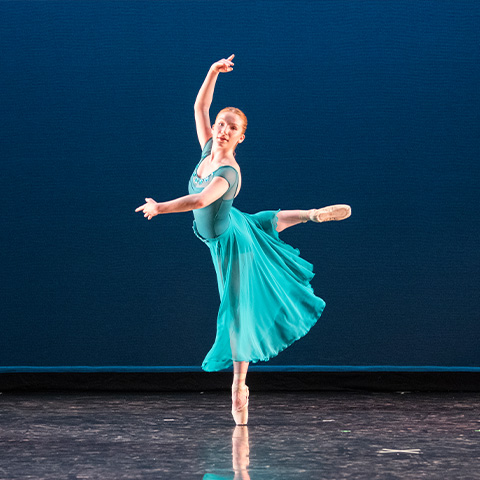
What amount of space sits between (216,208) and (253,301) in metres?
0.36

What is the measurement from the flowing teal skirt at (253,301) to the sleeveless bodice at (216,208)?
4cm

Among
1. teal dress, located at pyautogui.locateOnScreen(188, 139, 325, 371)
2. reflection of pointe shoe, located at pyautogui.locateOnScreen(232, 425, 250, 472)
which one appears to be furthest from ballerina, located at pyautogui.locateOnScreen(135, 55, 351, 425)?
reflection of pointe shoe, located at pyautogui.locateOnScreen(232, 425, 250, 472)

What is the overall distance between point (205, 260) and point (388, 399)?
1.13 m

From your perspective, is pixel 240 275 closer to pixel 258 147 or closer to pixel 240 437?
pixel 240 437

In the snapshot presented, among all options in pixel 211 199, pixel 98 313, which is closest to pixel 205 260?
pixel 98 313

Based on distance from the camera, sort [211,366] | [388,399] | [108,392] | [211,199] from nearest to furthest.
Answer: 1. [211,199]
2. [211,366]
3. [388,399]
4. [108,392]

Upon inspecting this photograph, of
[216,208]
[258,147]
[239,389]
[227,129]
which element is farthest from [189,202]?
[258,147]

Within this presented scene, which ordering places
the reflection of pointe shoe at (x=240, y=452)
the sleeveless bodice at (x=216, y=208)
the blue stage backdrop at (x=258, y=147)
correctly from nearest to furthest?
the reflection of pointe shoe at (x=240, y=452) → the sleeveless bodice at (x=216, y=208) → the blue stage backdrop at (x=258, y=147)

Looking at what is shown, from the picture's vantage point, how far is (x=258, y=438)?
2.39 metres

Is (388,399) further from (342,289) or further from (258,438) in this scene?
(258,438)

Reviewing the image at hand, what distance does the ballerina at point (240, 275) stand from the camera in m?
2.53

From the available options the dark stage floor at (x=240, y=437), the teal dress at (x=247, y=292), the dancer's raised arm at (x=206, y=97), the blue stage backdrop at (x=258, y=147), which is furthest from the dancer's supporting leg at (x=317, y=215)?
the blue stage backdrop at (x=258, y=147)

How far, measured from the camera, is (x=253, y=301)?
2.60 metres

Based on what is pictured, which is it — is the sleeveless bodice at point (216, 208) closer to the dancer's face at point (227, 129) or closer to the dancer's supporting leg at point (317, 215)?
the dancer's face at point (227, 129)
